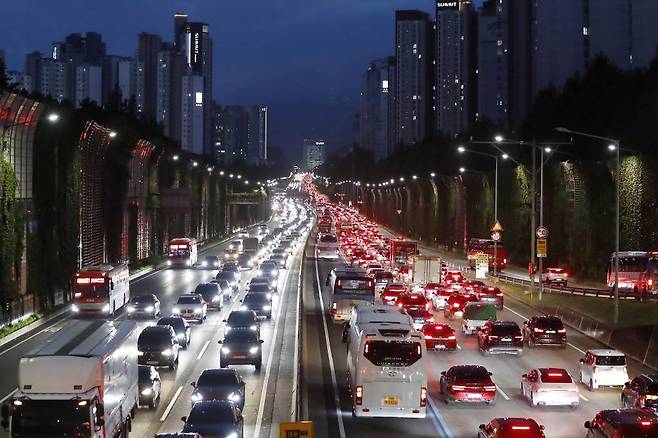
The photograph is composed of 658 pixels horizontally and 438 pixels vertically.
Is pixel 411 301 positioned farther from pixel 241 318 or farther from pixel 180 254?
pixel 180 254

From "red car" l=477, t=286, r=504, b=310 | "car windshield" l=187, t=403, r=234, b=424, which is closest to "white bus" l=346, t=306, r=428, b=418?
"car windshield" l=187, t=403, r=234, b=424

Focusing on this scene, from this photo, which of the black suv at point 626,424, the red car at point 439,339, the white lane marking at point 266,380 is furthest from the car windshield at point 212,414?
the red car at point 439,339

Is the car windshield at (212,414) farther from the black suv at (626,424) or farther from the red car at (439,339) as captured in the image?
the red car at (439,339)

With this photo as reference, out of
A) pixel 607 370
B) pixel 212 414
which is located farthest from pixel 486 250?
pixel 212 414

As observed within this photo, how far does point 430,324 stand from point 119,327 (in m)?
19.5

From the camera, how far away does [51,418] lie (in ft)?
65.8

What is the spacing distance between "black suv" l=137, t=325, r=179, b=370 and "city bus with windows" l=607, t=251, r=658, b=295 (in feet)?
108

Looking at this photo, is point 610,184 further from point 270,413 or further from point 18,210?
point 270,413

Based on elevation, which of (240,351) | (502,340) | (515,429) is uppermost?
(515,429)

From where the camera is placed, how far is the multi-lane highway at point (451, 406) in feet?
87.9

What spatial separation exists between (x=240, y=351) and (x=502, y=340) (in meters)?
11.0

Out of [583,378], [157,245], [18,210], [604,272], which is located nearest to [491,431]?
[583,378]

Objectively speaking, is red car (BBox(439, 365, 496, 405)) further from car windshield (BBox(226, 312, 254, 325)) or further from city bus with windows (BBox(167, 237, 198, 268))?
city bus with windows (BBox(167, 237, 198, 268))

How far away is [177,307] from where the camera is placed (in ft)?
170
